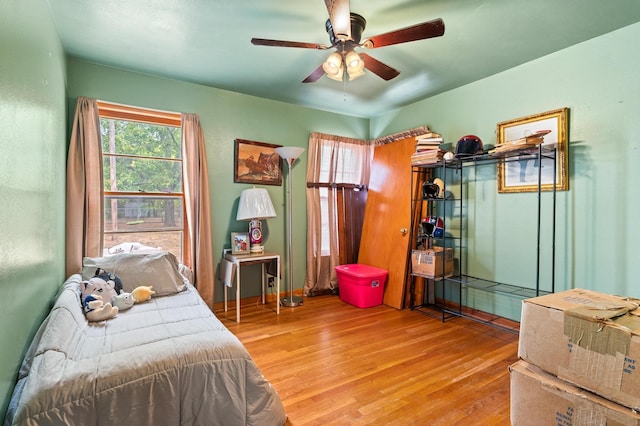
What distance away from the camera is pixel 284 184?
162 inches

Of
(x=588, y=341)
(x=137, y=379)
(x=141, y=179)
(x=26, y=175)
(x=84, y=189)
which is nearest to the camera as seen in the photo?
(x=588, y=341)

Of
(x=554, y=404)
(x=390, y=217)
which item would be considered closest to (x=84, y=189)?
(x=390, y=217)

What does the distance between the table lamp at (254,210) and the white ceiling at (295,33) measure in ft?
4.08

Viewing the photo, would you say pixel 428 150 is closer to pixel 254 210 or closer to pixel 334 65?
pixel 334 65

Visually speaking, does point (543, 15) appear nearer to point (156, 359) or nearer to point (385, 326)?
point (385, 326)

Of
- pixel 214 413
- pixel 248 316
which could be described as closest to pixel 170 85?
pixel 248 316

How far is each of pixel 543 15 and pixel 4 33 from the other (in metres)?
3.10

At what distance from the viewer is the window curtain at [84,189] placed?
9.06ft

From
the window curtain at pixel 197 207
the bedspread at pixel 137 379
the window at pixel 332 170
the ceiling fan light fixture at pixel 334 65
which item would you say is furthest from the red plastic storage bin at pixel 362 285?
the ceiling fan light fixture at pixel 334 65

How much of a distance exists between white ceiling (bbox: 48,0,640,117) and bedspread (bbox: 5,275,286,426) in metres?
2.03

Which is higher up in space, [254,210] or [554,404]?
[254,210]

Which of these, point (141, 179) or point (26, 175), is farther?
point (141, 179)

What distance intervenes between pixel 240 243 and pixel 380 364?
201cm

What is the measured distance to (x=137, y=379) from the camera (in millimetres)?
1364
